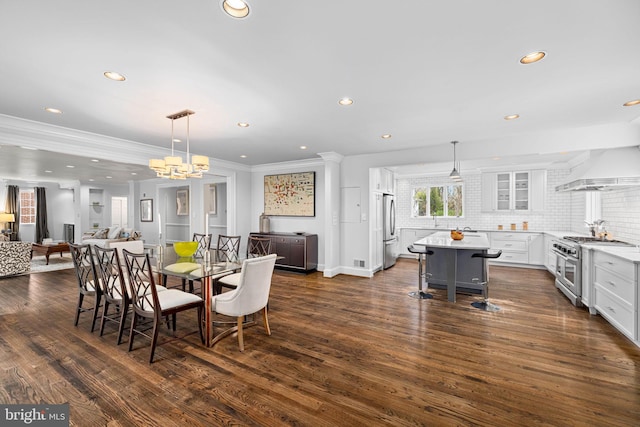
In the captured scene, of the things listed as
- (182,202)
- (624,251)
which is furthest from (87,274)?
(182,202)

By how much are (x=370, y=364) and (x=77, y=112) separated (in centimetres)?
410

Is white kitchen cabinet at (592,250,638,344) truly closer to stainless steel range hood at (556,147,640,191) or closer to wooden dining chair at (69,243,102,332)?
stainless steel range hood at (556,147,640,191)

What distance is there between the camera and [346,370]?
238 centimetres

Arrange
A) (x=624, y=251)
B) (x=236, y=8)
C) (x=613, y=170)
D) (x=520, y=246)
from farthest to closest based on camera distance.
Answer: (x=520, y=246), (x=613, y=170), (x=624, y=251), (x=236, y=8)

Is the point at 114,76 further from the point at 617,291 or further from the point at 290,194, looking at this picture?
the point at 617,291

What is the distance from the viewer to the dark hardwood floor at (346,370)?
1872 mm

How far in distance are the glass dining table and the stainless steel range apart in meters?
4.57

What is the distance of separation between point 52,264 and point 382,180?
27.6 ft

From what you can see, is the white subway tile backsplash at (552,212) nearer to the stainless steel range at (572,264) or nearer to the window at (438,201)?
the window at (438,201)

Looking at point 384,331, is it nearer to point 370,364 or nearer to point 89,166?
point 370,364

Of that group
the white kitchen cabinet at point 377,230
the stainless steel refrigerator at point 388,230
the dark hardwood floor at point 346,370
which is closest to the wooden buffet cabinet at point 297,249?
the white kitchen cabinet at point 377,230

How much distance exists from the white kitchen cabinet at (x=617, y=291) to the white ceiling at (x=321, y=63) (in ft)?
5.70

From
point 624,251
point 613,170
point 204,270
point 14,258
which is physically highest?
point 613,170

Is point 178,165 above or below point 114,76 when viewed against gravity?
below
